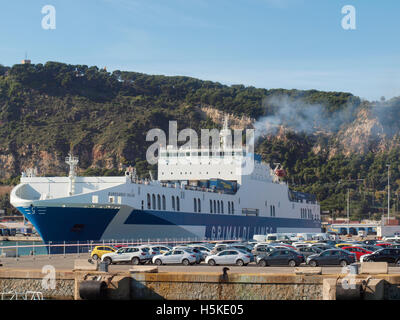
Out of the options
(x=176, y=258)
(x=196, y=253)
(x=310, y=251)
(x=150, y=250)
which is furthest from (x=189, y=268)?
(x=310, y=251)

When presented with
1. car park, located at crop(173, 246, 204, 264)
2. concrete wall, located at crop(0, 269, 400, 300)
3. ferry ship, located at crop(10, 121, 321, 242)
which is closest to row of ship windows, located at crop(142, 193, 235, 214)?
ferry ship, located at crop(10, 121, 321, 242)

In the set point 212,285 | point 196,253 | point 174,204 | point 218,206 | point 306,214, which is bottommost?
point 306,214

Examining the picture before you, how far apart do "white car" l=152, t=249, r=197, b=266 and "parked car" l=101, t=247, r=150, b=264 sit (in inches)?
35.1

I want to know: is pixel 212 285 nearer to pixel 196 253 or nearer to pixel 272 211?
pixel 196 253

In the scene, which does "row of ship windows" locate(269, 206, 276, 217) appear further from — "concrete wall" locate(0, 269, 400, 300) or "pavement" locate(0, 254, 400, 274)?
"concrete wall" locate(0, 269, 400, 300)

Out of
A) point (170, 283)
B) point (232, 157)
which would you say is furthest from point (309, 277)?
point (232, 157)

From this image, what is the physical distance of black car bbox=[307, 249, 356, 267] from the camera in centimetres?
3634

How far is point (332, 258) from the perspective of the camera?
3656cm

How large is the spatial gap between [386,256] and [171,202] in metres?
31.1

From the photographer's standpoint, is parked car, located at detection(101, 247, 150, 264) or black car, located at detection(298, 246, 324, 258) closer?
parked car, located at detection(101, 247, 150, 264)

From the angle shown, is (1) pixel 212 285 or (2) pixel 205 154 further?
(2) pixel 205 154

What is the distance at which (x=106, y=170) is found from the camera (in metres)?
181

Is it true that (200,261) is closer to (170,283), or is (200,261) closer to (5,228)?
(170,283)

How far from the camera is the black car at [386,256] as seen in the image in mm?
37188
